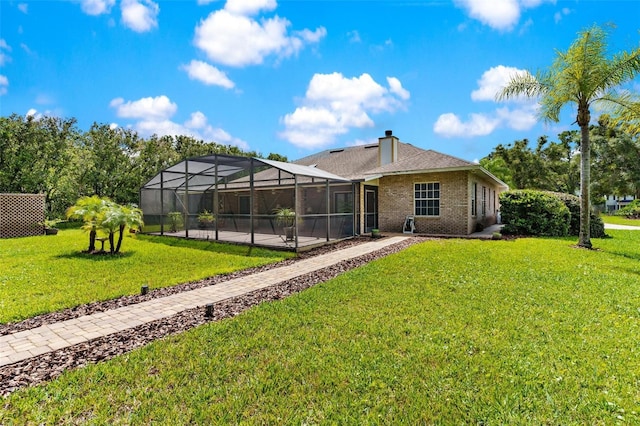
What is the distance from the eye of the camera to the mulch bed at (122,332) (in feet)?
10.4

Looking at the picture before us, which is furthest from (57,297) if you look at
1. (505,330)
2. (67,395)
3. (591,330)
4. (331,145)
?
(331,145)

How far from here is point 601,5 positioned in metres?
10.2

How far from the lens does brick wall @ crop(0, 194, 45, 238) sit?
1395 cm

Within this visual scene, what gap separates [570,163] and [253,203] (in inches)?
1435

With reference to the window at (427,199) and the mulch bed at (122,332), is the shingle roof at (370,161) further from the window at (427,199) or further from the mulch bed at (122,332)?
the mulch bed at (122,332)

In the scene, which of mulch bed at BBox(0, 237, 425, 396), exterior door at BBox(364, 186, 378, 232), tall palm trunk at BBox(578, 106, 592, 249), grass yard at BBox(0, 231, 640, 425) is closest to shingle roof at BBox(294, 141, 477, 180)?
exterior door at BBox(364, 186, 378, 232)

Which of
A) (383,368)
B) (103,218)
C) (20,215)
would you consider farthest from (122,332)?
(20,215)

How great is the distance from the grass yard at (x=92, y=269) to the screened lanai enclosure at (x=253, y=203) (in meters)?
1.36

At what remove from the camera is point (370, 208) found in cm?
1598

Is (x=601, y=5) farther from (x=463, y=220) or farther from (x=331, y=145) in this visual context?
(x=331, y=145)

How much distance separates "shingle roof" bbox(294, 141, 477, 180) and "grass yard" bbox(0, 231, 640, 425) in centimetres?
946

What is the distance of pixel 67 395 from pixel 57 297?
3528 mm

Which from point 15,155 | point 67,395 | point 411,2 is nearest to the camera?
point 67,395

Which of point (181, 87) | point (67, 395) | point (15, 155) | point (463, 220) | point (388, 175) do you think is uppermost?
point (181, 87)
